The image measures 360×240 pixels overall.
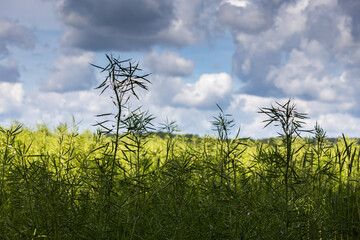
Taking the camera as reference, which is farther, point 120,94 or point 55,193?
point 55,193

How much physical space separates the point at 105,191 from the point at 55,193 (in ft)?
1.41

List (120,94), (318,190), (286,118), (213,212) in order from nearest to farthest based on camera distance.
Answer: (120,94)
(286,118)
(213,212)
(318,190)

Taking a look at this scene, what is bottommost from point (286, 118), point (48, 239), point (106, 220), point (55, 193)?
point (48, 239)

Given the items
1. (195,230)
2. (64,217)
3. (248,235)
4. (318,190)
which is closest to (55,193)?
(64,217)

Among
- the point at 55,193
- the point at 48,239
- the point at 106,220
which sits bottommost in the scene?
the point at 48,239

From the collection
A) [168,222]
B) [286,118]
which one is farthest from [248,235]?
[286,118]

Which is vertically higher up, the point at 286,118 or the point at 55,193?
the point at 286,118

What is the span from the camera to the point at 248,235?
2578mm

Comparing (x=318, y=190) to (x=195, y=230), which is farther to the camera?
(x=318, y=190)

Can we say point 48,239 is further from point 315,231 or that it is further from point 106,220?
point 315,231

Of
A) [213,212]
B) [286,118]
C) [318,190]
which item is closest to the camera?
[286,118]

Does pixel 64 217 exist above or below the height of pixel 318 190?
below

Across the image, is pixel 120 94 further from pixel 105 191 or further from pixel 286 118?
pixel 286 118

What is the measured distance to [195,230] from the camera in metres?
2.66
